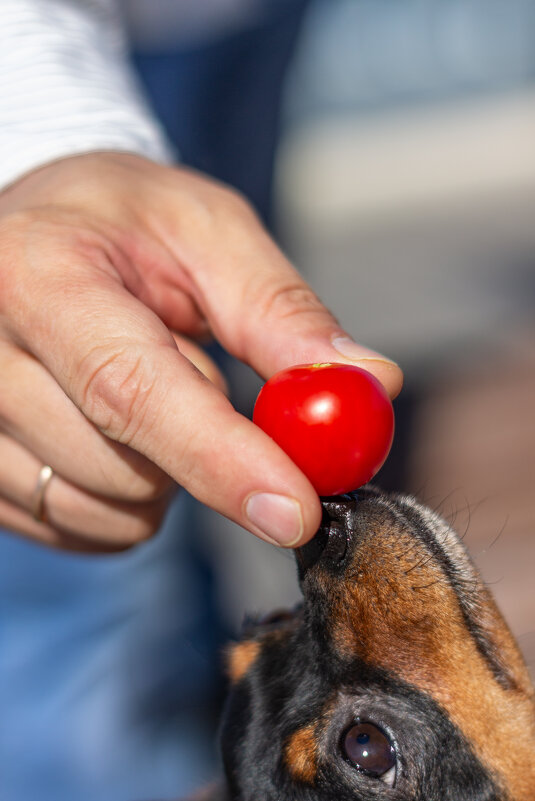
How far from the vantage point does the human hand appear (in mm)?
1452

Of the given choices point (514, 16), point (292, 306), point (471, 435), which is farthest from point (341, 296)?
point (292, 306)

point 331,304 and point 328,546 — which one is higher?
point 328,546

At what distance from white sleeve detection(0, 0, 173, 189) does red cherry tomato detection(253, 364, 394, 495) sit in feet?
3.58

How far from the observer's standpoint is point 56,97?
7.50 feet

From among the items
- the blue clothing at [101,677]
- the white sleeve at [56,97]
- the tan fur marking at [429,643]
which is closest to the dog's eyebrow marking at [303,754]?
the tan fur marking at [429,643]

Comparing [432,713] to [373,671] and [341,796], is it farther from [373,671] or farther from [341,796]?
[341,796]

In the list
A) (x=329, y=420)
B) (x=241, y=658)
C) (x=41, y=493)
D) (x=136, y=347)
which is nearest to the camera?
(x=329, y=420)

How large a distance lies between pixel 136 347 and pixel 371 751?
966mm

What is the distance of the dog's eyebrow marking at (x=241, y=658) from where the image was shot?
7.23 feet

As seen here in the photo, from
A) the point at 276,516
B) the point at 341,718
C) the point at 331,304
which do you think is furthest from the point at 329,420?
the point at 331,304

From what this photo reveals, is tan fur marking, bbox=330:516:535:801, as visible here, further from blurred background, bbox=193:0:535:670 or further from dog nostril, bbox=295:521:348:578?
blurred background, bbox=193:0:535:670

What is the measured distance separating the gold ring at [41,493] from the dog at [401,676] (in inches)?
25.1

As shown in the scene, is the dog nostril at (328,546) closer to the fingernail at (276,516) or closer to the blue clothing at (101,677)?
the fingernail at (276,516)

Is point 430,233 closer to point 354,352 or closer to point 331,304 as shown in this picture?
point 331,304
